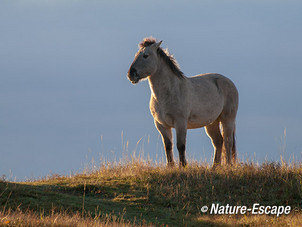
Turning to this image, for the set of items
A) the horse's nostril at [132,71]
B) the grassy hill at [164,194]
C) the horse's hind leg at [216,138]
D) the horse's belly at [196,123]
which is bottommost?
the grassy hill at [164,194]

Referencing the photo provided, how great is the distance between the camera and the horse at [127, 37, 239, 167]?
10609mm

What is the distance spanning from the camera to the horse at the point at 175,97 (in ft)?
34.8

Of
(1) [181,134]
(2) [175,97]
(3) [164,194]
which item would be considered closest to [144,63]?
(2) [175,97]

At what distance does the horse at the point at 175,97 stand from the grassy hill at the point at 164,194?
3.50ft

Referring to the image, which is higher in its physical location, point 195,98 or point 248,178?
point 195,98

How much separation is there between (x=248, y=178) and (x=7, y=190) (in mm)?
5761

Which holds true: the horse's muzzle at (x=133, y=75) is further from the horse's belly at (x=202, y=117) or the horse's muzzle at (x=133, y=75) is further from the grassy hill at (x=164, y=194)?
the grassy hill at (x=164, y=194)

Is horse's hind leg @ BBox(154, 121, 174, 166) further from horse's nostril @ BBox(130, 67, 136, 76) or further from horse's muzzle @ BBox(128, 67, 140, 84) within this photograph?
horse's nostril @ BBox(130, 67, 136, 76)

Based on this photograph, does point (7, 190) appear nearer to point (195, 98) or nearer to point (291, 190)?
point (195, 98)

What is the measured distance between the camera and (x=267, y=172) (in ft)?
33.8

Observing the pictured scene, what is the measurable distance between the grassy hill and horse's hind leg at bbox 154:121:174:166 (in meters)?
0.36

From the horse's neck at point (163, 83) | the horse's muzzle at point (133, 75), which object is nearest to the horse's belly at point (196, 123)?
the horse's neck at point (163, 83)

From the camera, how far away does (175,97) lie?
10.7 m

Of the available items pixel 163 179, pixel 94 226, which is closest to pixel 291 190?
pixel 163 179
